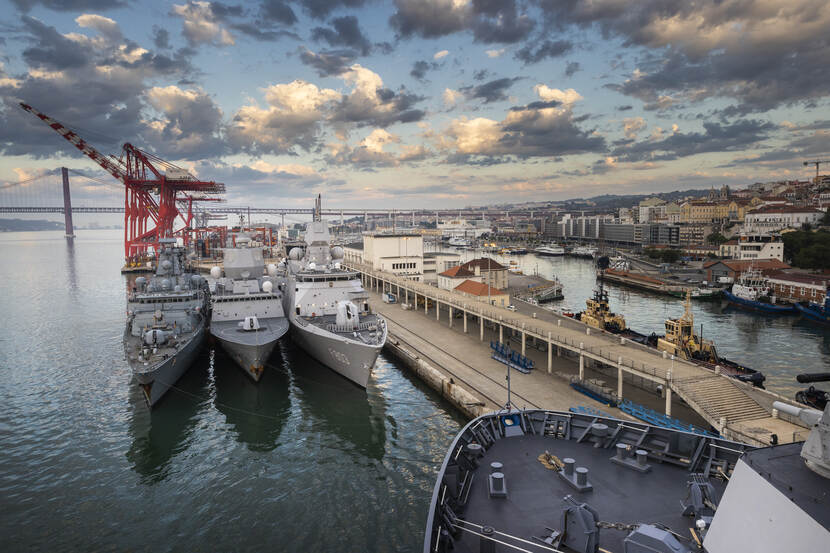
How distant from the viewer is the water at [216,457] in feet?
47.8

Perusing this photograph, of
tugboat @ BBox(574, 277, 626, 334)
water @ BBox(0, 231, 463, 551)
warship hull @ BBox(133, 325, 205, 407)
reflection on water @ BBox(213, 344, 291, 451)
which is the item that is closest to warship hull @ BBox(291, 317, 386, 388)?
water @ BBox(0, 231, 463, 551)

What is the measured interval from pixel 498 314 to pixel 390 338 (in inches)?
315

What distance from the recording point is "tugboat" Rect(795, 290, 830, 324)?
44156 mm

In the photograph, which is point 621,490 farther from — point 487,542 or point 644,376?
point 644,376

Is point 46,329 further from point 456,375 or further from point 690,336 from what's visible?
point 690,336

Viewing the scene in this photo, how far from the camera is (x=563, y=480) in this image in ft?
34.9

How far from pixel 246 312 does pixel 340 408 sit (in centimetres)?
1216

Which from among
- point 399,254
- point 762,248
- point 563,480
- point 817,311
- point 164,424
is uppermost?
point 399,254

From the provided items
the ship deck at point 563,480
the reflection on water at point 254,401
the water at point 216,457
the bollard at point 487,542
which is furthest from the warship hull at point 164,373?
the bollard at point 487,542

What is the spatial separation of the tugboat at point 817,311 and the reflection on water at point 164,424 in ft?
180

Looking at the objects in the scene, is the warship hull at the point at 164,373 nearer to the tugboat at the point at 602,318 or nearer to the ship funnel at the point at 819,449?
the ship funnel at the point at 819,449

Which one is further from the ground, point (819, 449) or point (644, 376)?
point (819, 449)

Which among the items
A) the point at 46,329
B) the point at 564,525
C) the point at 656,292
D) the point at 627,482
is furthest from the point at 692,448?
the point at 656,292

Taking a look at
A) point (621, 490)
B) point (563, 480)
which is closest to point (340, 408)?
point (563, 480)
